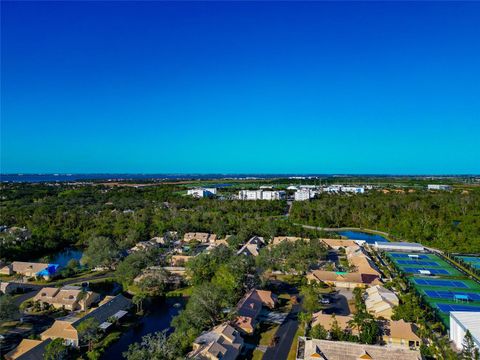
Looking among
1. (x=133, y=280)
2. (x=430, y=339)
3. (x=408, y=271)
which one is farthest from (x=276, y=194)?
(x=430, y=339)

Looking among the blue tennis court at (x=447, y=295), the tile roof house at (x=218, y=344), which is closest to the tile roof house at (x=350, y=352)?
the tile roof house at (x=218, y=344)

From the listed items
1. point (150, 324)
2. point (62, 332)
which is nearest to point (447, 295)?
point (150, 324)

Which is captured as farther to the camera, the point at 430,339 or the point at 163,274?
the point at 163,274

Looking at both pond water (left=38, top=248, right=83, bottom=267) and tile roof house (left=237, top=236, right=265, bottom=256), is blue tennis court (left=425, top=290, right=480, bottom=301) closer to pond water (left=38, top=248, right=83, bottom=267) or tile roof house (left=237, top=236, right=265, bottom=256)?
tile roof house (left=237, top=236, right=265, bottom=256)

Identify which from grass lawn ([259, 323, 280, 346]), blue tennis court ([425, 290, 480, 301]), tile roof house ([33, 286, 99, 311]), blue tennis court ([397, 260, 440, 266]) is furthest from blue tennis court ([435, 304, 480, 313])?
tile roof house ([33, 286, 99, 311])

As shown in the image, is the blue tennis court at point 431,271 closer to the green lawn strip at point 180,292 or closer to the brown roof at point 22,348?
the green lawn strip at point 180,292

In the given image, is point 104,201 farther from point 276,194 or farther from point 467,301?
point 467,301

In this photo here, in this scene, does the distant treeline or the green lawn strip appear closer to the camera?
the green lawn strip
